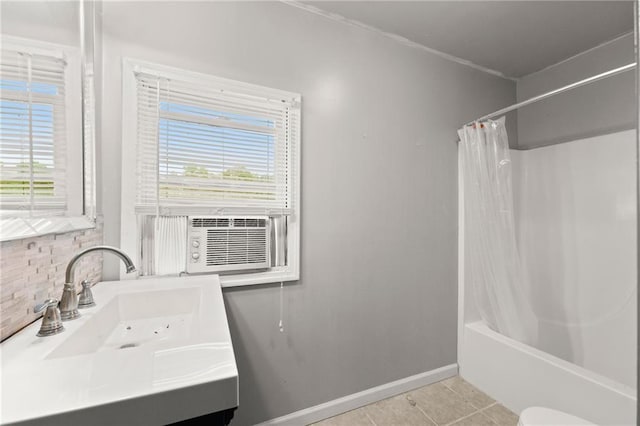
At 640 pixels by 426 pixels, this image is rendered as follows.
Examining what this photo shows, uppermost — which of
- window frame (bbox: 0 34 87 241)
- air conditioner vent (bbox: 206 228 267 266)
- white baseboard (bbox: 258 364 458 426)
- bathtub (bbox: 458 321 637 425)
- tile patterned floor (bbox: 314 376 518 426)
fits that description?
window frame (bbox: 0 34 87 241)

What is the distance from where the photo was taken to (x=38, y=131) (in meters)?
0.76

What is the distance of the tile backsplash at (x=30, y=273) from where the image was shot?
2.18 ft

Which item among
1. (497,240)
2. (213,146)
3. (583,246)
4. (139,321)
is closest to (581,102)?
(583,246)

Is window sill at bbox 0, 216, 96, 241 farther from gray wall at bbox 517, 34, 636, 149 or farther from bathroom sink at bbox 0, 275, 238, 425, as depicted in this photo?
gray wall at bbox 517, 34, 636, 149

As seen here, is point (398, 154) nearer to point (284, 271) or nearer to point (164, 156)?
point (284, 271)

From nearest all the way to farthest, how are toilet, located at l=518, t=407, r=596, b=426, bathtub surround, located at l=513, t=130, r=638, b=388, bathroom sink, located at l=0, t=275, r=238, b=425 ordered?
bathroom sink, located at l=0, t=275, r=238, b=425 → toilet, located at l=518, t=407, r=596, b=426 → bathtub surround, located at l=513, t=130, r=638, b=388

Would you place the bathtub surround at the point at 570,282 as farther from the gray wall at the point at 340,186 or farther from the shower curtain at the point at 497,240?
the gray wall at the point at 340,186

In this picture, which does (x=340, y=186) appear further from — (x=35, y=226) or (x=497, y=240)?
(x=35, y=226)

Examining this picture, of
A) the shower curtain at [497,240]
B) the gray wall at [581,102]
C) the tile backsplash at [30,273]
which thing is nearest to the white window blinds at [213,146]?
the tile backsplash at [30,273]

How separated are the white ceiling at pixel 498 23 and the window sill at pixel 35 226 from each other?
5.27 feet

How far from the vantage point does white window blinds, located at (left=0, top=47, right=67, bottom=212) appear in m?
0.66

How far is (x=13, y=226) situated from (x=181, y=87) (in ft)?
2.98

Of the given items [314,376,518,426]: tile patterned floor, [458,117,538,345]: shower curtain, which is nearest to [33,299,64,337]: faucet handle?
[314,376,518,426]: tile patterned floor

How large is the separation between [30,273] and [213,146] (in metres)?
0.85
